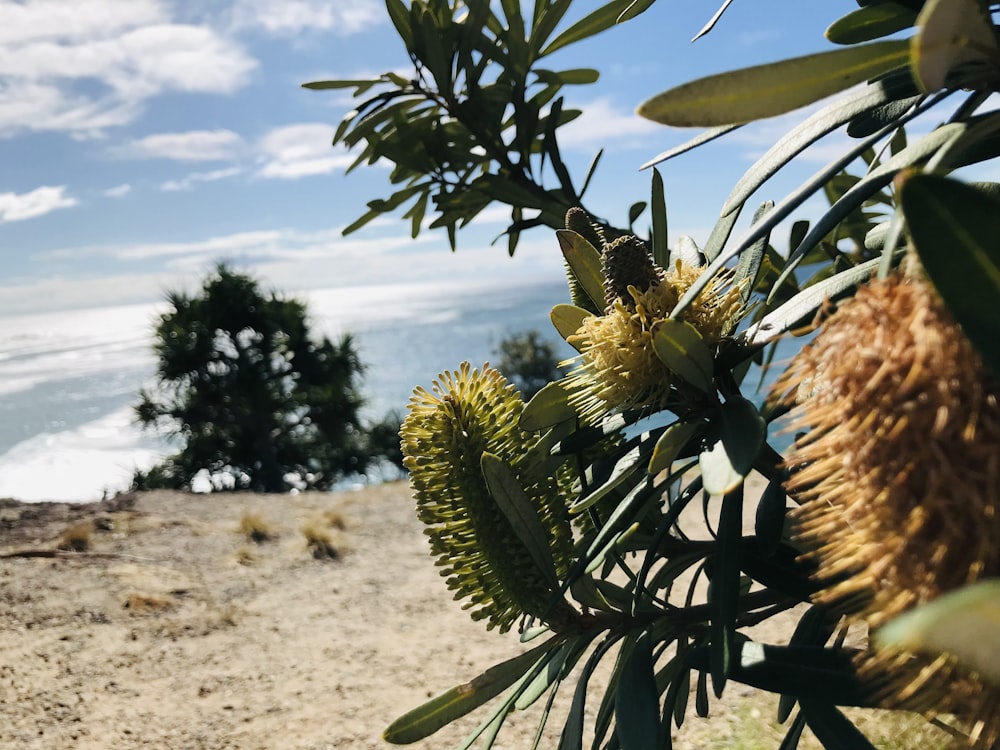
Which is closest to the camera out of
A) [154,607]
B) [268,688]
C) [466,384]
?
[466,384]

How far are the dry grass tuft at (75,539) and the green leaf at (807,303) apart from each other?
509 centimetres

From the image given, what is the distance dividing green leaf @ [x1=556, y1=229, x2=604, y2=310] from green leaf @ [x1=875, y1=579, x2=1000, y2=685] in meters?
0.39

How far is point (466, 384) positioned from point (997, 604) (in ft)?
1.58

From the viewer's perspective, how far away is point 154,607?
13.1 ft

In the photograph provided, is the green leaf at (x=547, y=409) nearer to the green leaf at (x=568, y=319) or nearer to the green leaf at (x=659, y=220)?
the green leaf at (x=568, y=319)

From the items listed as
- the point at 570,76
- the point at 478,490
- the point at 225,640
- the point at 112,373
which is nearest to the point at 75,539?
the point at 225,640

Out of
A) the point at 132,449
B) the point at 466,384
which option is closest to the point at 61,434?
the point at 132,449

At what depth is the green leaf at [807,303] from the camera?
0.44 metres

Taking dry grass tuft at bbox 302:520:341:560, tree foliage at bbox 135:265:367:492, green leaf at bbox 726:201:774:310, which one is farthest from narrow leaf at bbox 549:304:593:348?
tree foliage at bbox 135:265:367:492

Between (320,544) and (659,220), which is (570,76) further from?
(320,544)

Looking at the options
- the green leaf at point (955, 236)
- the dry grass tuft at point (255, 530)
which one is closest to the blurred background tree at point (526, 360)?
the dry grass tuft at point (255, 530)

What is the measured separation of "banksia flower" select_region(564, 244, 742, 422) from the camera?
50cm

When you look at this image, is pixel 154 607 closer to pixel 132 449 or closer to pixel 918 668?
pixel 918 668

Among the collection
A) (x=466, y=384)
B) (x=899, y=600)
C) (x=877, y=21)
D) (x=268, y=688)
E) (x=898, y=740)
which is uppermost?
(x=877, y=21)
